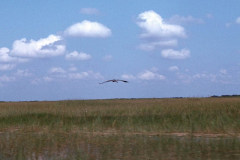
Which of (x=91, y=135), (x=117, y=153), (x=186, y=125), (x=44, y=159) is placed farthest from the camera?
(x=186, y=125)

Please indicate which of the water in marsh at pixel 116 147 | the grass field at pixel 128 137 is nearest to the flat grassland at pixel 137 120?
the grass field at pixel 128 137

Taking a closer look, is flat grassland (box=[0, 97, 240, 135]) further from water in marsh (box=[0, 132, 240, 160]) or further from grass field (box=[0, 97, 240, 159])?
water in marsh (box=[0, 132, 240, 160])

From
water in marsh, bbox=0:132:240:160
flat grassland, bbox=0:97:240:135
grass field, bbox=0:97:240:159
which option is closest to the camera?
water in marsh, bbox=0:132:240:160

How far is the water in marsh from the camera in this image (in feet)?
28.5

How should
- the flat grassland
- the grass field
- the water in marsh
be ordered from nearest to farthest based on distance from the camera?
1. the water in marsh
2. the grass field
3. the flat grassland

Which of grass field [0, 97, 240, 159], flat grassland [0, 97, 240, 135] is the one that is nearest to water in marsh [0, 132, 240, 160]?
grass field [0, 97, 240, 159]

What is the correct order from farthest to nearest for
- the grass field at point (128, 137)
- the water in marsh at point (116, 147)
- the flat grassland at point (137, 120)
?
the flat grassland at point (137, 120)
the grass field at point (128, 137)
the water in marsh at point (116, 147)

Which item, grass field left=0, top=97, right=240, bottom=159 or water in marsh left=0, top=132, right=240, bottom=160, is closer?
water in marsh left=0, top=132, right=240, bottom=160

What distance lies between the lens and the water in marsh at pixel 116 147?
8.68 m

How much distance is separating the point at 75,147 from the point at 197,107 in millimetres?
10230

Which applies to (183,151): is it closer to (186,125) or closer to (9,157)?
(9,157)

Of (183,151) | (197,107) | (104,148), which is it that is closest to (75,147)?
(104,148)

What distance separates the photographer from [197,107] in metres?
19.0

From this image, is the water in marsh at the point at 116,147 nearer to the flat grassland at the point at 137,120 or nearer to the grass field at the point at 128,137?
the grass field at the point at 128,137
